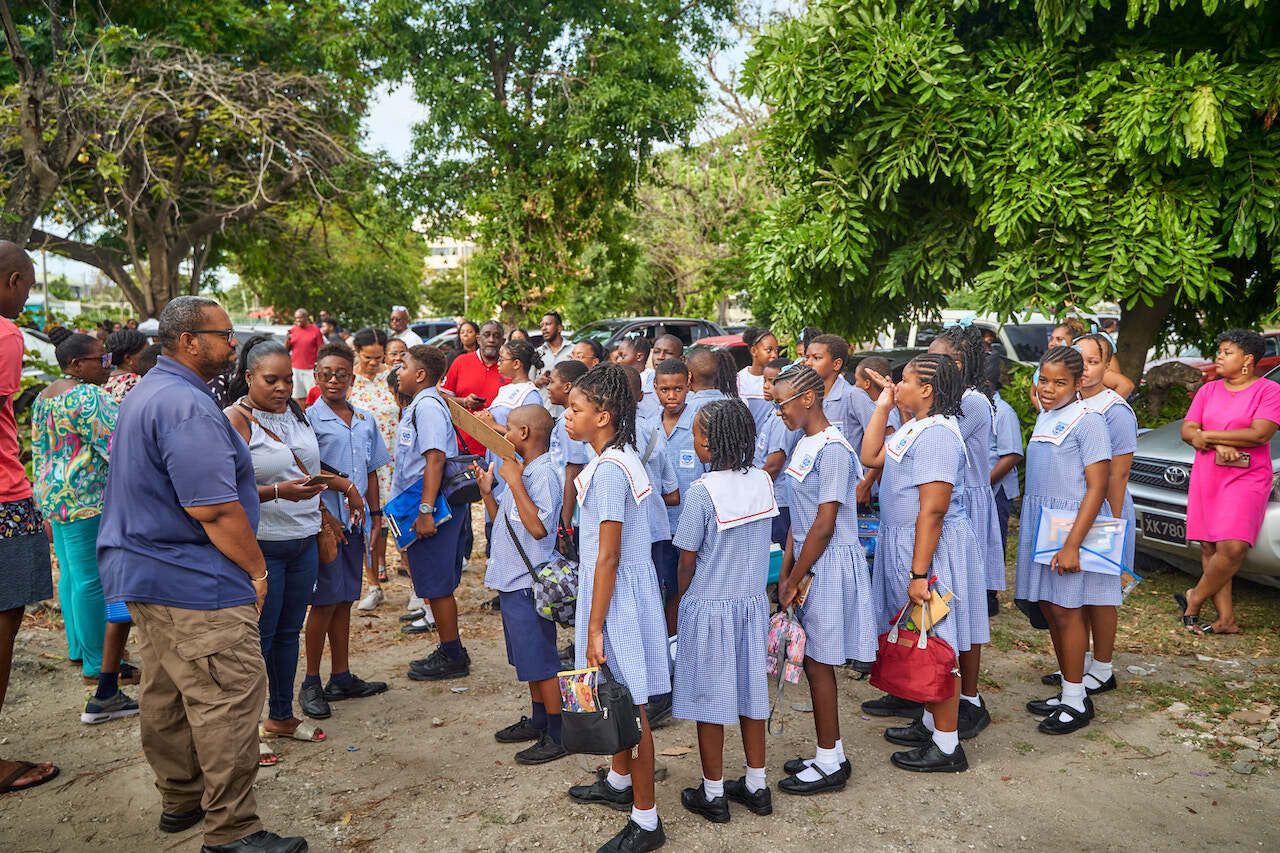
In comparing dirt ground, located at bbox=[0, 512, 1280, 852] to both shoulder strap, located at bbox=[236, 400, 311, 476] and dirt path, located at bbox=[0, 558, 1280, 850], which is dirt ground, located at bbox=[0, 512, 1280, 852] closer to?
dirt path, located at bbox=[0, 558, 1280, 850]

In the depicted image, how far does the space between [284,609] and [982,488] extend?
3624mm

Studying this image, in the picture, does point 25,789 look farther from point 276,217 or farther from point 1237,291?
point 276,217

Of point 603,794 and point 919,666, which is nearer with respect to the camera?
point 603,794

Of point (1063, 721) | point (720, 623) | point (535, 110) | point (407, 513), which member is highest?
point (535, 110)

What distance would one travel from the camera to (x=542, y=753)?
14.0 feet

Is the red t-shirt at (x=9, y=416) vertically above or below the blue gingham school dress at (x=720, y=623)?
above

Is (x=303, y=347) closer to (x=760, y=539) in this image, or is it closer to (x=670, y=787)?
(x=670, y=787)

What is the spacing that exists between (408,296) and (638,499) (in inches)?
1279

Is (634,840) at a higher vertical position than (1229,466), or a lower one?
lower

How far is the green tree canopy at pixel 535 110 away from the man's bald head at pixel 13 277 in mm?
11599

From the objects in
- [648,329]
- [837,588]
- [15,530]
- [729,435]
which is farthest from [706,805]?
[648,329]

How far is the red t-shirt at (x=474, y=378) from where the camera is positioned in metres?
7.91

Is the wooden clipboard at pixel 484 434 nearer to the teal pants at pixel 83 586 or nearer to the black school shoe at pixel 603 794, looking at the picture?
the black school shoe at pixel 603 794

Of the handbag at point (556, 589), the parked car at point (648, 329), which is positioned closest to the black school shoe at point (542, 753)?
the handbag at point (556, 589)
